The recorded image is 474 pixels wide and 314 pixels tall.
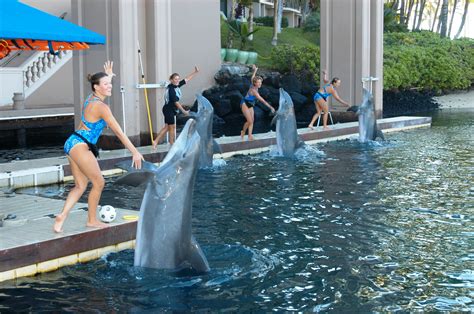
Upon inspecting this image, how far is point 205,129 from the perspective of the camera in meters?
14.0

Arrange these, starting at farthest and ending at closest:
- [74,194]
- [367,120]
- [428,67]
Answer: [428,67]
[367,120]
[74,194]

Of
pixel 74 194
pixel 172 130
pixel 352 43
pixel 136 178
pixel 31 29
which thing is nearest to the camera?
pixel 136 178

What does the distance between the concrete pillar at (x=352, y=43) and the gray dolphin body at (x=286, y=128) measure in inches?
435

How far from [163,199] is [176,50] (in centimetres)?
2482

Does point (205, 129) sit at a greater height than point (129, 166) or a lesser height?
lesser

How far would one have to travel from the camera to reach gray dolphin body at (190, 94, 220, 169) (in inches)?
550

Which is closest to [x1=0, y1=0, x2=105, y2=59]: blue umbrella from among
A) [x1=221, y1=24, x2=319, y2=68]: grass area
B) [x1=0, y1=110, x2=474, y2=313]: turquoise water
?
[x1=0, y1=110, x2=474, y2=313]: turquoise water

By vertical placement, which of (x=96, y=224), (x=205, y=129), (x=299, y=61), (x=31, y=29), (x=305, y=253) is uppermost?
(x=299, y=61)

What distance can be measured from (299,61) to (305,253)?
97.3 ft

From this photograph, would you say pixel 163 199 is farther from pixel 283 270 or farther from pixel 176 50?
pixel 176 50

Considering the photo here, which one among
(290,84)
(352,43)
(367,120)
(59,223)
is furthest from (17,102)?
(59,223)

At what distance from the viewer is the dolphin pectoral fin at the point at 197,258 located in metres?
6.66

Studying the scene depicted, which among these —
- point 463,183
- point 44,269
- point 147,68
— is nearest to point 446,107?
point 147,68

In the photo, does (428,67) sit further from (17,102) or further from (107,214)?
(107,214)
